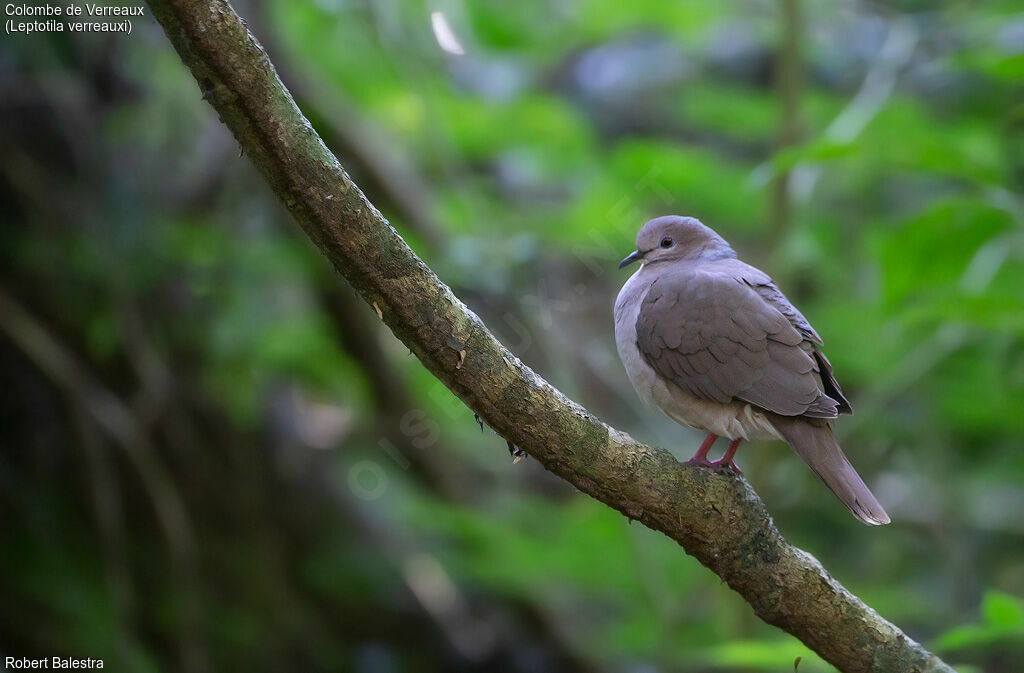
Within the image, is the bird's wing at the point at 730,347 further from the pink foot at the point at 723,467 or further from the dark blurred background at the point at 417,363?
the dark blurred background at the point at 417,363

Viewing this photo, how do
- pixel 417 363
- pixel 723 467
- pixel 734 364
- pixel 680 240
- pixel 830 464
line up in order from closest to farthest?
pixel 723 467
pixel 830 464
pixel 734 364
pixel 680 240
pixel 417 363

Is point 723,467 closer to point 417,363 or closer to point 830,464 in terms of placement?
point 830,464

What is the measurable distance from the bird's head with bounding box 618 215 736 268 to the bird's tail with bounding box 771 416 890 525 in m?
0.79

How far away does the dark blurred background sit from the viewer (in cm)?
456

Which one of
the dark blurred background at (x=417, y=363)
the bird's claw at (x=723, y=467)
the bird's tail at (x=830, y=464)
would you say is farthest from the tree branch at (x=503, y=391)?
the dark blurred background at (x=417, y=363)

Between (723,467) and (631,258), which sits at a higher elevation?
(631,258)

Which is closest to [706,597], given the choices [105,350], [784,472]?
[784,472]

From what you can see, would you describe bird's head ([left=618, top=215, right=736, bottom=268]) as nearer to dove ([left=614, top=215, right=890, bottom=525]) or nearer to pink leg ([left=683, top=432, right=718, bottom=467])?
dove ([left=614, top=215, right=890, bottom=525])

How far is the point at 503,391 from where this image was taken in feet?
6.92

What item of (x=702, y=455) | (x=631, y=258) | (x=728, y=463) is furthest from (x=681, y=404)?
(x=631, y=258)

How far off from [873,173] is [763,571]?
3.53 m

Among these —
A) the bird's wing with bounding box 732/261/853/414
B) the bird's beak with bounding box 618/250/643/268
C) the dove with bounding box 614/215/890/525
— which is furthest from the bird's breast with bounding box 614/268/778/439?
the bird's beak with bounding box 618/250/643/268

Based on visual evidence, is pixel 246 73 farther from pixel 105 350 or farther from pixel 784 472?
pixel 784 472

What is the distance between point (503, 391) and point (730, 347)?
94 centimetres
